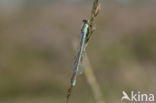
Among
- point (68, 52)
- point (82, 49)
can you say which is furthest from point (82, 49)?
point (68, 52)

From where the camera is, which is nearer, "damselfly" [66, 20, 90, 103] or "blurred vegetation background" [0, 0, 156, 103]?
"damselfly" [66, 20, 90, 103]

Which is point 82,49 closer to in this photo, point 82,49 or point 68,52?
point 82,49

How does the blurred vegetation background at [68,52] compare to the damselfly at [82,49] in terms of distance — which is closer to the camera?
the damselfly at [82,49]

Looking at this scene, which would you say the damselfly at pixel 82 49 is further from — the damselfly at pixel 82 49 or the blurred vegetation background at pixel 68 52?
the blurred vegetation background at pixel 68 52

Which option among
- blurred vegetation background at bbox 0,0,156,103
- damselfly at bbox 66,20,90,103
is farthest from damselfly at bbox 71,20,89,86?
blurred vegetation background at bbox 0,0,156,103

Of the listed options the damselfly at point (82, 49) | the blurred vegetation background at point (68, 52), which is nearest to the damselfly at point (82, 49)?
the damselfly at point (82, 49)

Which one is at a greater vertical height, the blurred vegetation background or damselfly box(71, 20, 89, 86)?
the blurred vegetation background

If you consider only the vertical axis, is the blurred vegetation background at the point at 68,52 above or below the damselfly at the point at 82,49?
above

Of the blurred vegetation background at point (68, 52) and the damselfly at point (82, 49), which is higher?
the blurred vegetation background at point (68, 52)

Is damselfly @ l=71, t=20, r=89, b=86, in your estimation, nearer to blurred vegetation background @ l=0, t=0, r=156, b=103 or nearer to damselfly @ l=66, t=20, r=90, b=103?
damselfly @ l=66, t=20, r=90, b=103
